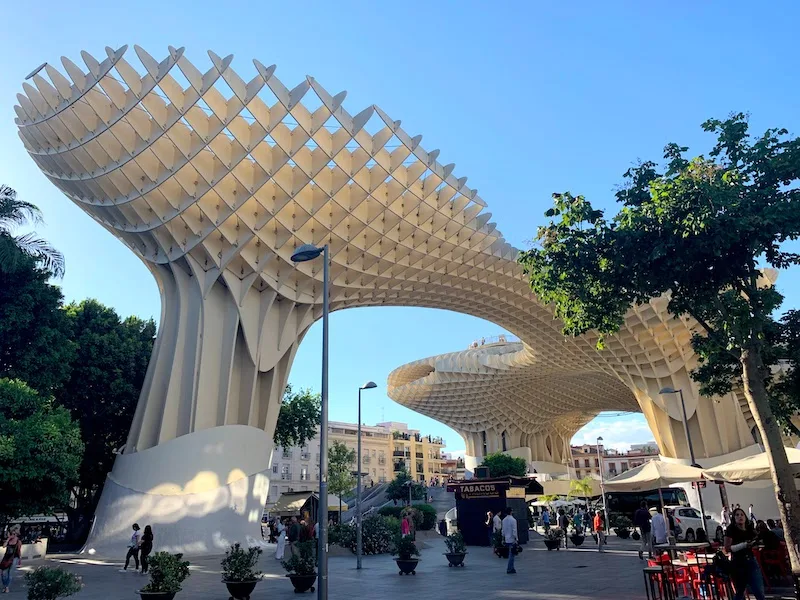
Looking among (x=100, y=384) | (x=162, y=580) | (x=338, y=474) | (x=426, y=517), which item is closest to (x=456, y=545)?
(x=162, y=580)

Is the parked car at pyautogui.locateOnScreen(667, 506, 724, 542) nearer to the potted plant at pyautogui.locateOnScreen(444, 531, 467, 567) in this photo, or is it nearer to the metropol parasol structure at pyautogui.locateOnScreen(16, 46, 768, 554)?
the potted plant at pyautogui.locateOnScreen(444, 531, 467, 567)

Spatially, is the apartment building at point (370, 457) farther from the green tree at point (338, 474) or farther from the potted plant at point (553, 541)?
the potted plant at point (553, 541)

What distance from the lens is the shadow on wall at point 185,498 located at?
22.6m

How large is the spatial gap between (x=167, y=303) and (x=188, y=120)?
9105 mm

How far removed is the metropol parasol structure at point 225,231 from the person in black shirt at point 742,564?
1901 centimetres

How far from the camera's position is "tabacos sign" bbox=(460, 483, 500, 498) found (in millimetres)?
27141

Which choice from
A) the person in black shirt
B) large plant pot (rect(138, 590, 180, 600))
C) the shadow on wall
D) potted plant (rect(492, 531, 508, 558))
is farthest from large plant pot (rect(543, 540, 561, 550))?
large plant pot (rect(138, 590, 180, 600))

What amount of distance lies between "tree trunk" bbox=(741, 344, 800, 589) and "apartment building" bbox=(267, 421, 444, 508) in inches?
2834

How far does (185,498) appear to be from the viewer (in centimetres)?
2303

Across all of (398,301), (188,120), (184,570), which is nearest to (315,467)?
(398,301)

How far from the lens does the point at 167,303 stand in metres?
27.2

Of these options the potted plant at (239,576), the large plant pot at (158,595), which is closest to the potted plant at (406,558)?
the potted plant at (239,576)

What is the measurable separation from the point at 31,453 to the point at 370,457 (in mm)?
90961

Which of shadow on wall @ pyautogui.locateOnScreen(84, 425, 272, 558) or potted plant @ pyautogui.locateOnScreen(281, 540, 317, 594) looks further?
shadow on wall @ pyautogui.locateOnScreen(84, 425, 272, 558)
